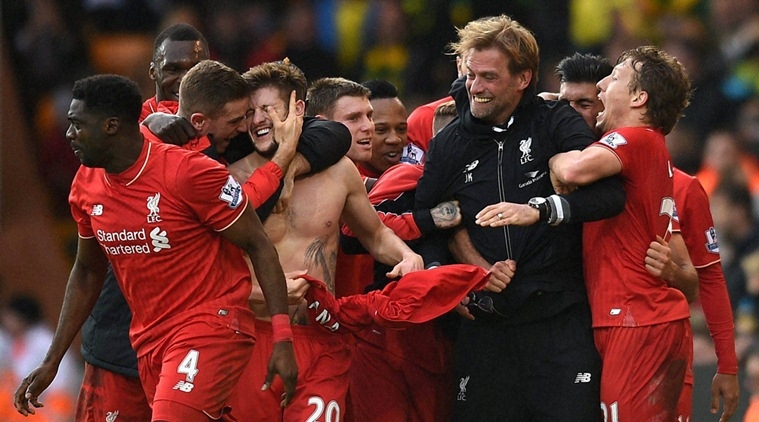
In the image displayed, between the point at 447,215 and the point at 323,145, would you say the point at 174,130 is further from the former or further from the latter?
the point at 447,215

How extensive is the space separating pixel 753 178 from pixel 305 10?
480 centimetres

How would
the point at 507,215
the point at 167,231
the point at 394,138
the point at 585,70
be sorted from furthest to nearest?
the point at 394,138, the point at 585,70, the point at 507,215, the point at 167,231

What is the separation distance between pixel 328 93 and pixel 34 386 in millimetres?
2084

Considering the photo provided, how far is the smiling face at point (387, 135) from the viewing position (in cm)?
731

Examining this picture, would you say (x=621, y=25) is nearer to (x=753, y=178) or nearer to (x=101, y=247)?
(x=753, y=178)

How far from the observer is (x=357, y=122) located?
682 cm

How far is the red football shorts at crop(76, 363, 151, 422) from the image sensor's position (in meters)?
6.39

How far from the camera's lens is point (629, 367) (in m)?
6.01

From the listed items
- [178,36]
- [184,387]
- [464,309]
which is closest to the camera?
[184,387]

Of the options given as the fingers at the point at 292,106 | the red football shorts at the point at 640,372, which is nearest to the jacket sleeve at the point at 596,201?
the red football shorts at the point at 640,372

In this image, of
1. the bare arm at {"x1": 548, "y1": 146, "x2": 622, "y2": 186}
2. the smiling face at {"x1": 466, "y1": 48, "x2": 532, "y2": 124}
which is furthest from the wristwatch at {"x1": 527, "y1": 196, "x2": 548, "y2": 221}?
the smiling face at {"x1": 466, "y1": 48, "x2": 532, "y2": 124}

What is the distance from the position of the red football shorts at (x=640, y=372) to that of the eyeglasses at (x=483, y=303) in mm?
501

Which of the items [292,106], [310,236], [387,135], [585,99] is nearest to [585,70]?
[585,99]

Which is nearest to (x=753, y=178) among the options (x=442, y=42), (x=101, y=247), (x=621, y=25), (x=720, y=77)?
(x=720, y=77)
